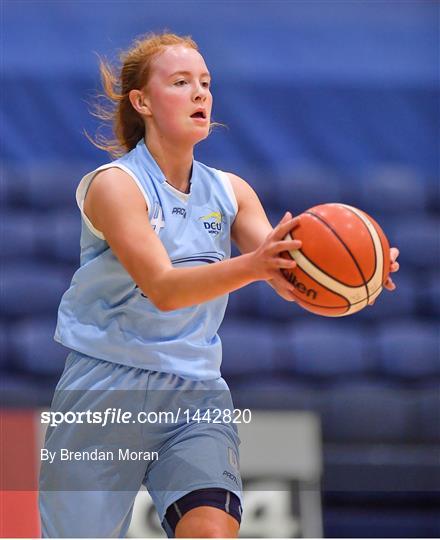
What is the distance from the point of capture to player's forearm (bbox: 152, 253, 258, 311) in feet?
7.04

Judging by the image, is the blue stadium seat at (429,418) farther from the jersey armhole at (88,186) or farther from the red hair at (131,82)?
the jersey armhole at (88,186)

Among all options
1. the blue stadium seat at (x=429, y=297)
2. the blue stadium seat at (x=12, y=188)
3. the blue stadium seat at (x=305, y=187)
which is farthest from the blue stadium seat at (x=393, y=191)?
the blue stadium seat at (x=12, y=188)

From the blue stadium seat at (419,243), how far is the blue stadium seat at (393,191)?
0.10m

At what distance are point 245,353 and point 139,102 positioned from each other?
7.29 feet

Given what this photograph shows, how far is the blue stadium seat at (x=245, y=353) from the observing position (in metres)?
4.69

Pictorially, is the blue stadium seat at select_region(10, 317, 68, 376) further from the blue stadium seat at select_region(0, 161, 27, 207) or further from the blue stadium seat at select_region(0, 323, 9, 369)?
the blue stadium seat at select_region(0, 161, 27, 207)

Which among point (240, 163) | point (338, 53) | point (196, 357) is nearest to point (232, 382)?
point (240, 163)

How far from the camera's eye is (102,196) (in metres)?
2.40

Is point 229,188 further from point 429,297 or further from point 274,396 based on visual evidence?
point 429,297

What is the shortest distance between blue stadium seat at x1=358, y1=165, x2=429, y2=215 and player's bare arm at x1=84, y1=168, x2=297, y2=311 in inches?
114

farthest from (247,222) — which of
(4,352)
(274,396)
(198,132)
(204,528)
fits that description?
(4,352)

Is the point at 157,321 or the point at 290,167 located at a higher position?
the point at 290,167

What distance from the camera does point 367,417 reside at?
450 centimetres

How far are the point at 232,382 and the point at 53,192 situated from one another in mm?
1302
